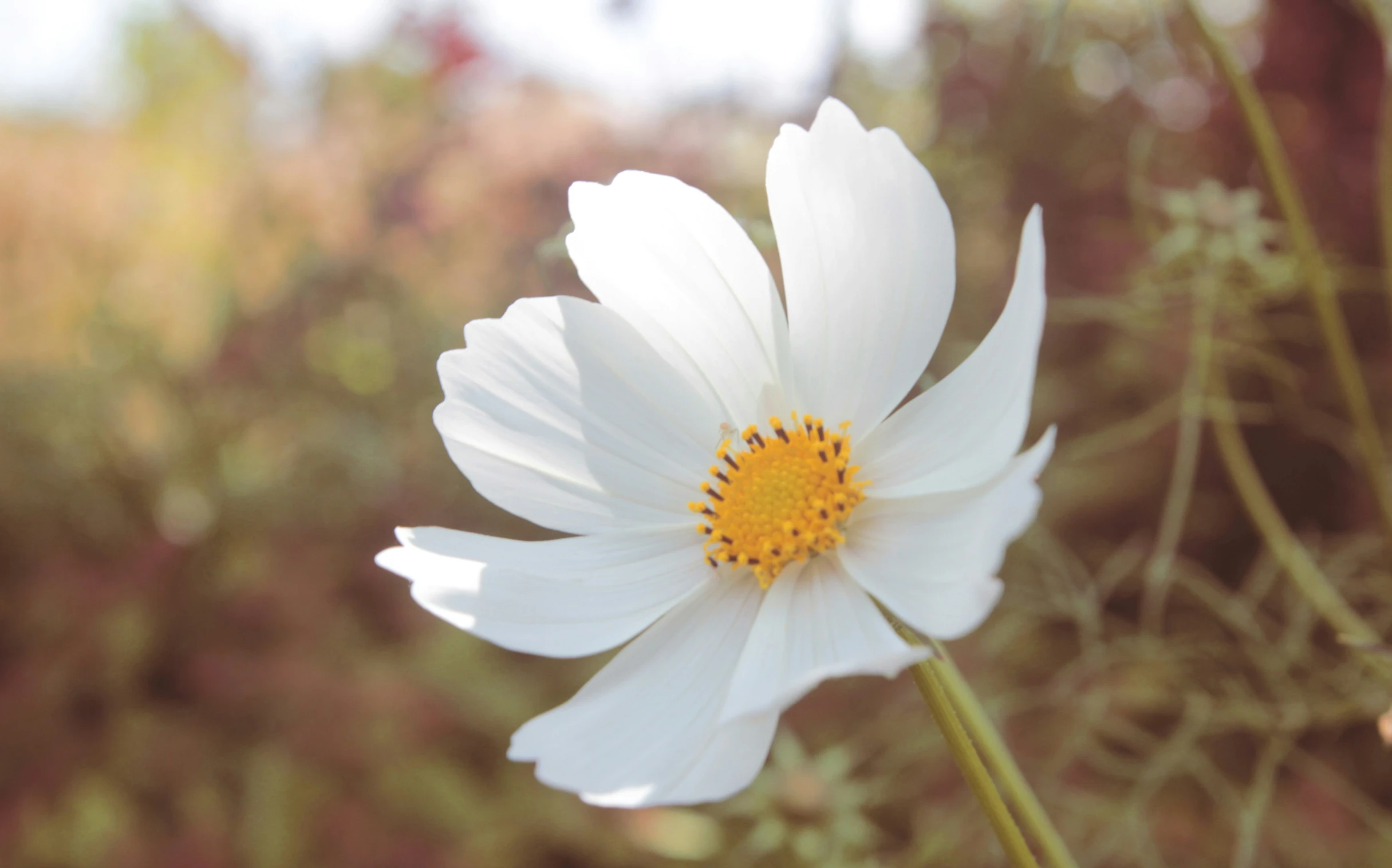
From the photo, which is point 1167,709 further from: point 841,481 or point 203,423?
point 203,423

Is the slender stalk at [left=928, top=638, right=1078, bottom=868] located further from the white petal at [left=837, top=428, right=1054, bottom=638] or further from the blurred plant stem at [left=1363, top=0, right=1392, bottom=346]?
the blurred plant stem at [left=1363, top=0, right=1392, bottom=346]

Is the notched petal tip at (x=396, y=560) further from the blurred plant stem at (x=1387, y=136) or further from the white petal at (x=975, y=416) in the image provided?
Answer: the blurred plant stem at (x=1387, y=136)

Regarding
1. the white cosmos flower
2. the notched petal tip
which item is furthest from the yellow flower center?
the notched petal tip

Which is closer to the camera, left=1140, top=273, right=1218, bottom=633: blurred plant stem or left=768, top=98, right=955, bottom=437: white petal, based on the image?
left=768, top=98, right=955, bottom=437: white petal

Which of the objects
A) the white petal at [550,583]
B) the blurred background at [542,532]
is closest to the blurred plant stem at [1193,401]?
the blurred background at [542,532]

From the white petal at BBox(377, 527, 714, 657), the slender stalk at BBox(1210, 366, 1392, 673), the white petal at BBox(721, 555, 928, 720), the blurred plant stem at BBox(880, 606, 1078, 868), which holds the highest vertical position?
the white petal at BBox(377, 527, 714, 657)
